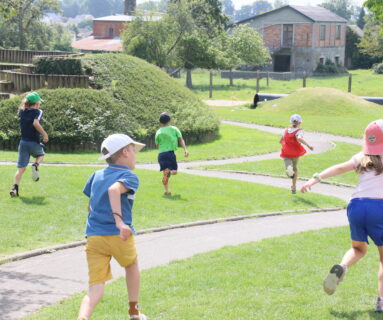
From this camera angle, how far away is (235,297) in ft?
22.3

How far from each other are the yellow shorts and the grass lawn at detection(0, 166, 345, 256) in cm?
334

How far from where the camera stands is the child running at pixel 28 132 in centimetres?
1191

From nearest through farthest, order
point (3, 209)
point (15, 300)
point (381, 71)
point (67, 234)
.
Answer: point (15, 300), point (67, 234), point (3, 209), point (381, 71)

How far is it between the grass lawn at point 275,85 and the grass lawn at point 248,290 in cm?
4251

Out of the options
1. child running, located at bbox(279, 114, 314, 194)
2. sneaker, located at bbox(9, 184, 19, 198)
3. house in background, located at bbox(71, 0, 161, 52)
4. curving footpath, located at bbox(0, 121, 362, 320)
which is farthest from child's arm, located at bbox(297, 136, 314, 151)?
house in background, located at bbox(71, 0, 161, 52)

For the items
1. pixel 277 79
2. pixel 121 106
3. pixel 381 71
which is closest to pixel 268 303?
pixel 121 106

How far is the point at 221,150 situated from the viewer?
22.1 metres

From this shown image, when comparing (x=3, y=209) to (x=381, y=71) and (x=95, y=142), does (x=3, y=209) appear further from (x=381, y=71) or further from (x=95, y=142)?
(x=381, y=71)

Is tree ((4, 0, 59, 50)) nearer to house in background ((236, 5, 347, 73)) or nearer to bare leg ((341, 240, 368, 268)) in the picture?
house in background ((236, 5, 347, 73))

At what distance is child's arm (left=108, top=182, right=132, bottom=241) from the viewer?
19.0 feet

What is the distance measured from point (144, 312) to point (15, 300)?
4.92ft

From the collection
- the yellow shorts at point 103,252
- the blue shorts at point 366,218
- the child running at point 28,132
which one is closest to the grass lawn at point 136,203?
the child running at point 28,132

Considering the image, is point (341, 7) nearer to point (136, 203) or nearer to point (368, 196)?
point (136, 203)

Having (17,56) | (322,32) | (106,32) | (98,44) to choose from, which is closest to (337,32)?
(322,32)
